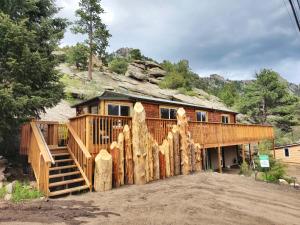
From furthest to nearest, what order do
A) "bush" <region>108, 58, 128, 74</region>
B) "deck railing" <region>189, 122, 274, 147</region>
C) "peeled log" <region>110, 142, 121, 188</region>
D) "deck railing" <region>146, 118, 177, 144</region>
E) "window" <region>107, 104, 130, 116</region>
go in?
"bush" <region>108, 58, 128, 74</region>, "deck railing" <region>189, 122, 274, 147</region>, "window" <region>107, 104, 130, 116</region>, "deck railing" <region>146, 118, 177, 144</region>, "peeled log" <region>110, 142, 121, 188</region>

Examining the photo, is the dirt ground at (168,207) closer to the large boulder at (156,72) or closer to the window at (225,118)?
the window at (225,118)

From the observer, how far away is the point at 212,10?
1127 centimetres

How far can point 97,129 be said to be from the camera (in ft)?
33.2

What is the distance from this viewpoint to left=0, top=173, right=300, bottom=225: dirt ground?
605 cm

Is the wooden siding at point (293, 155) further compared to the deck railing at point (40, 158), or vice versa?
the wooden siding at point (293, 155)

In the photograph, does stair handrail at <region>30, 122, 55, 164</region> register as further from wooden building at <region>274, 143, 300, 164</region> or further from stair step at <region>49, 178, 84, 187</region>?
wooden building at <region>274, 143, 300, 164</region>

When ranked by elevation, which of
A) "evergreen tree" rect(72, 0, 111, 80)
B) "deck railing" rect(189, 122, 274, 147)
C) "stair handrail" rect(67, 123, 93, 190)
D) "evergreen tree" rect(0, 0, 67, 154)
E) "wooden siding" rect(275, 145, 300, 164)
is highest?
"evergreen tree" rect(72, 0, 111, 80)

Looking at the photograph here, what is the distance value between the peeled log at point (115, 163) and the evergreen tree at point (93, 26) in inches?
1081

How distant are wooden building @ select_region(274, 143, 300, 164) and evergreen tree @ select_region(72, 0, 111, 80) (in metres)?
25.1

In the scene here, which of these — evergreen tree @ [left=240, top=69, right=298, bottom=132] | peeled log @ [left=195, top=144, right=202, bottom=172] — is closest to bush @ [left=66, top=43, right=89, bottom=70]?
evergreen tree @ [left=240, top=69, right=298, bottom=132]

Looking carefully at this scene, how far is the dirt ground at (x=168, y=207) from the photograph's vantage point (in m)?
6.05

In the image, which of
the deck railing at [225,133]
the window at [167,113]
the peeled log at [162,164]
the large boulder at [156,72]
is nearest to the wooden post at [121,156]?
the peeled log at [162,164]

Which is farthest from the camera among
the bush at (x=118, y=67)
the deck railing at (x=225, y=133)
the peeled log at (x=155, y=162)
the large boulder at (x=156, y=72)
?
the large boulder at (x=156, y=72)

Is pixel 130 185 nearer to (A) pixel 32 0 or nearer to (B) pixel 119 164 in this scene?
(B) pixel 119 164
